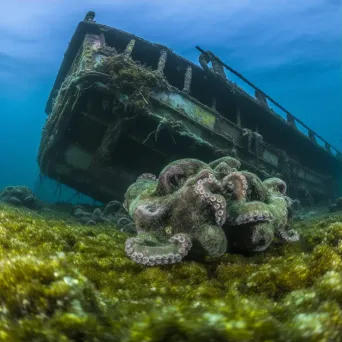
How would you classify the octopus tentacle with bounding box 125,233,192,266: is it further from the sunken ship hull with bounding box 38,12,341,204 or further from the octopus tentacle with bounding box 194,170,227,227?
the sunken ship hull with bounding box 38,12,341,204

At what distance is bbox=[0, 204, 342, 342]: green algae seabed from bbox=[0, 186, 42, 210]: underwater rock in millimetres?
A: 11590

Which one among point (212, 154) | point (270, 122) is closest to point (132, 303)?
point (212, 154)

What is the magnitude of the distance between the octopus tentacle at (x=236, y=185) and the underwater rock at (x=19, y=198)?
43.6 feet

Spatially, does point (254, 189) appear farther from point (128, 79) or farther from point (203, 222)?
point (128, 79)

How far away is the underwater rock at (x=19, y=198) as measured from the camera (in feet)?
52.4

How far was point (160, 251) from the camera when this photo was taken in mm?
5328

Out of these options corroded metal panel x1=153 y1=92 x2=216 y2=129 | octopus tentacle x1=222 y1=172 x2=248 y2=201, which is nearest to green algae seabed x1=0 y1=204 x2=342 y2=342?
octopus tentacle x1=222 y1=172 x2=248 y2=201

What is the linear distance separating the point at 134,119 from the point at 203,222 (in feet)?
27.5

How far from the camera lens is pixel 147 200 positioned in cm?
746

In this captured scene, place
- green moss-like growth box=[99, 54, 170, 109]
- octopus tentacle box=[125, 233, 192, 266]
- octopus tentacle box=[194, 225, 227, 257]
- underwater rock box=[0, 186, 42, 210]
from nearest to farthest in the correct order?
octopus tentacle box=[125, 233, 192, 266] < octopus tentacle box=[194, 225, 227, 257] < green moss-like growth box=[99, 54, 170, 109] < underwater rock box=[0, 186, 42, 210]

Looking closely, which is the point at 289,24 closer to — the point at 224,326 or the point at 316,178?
the point at 316,178

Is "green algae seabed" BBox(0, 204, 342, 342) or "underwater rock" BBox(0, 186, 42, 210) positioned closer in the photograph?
"green algae seabed" BBox(0, 204, 342, 342)

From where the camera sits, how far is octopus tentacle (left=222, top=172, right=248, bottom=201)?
22.6ft

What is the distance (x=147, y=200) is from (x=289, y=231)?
3.80m
